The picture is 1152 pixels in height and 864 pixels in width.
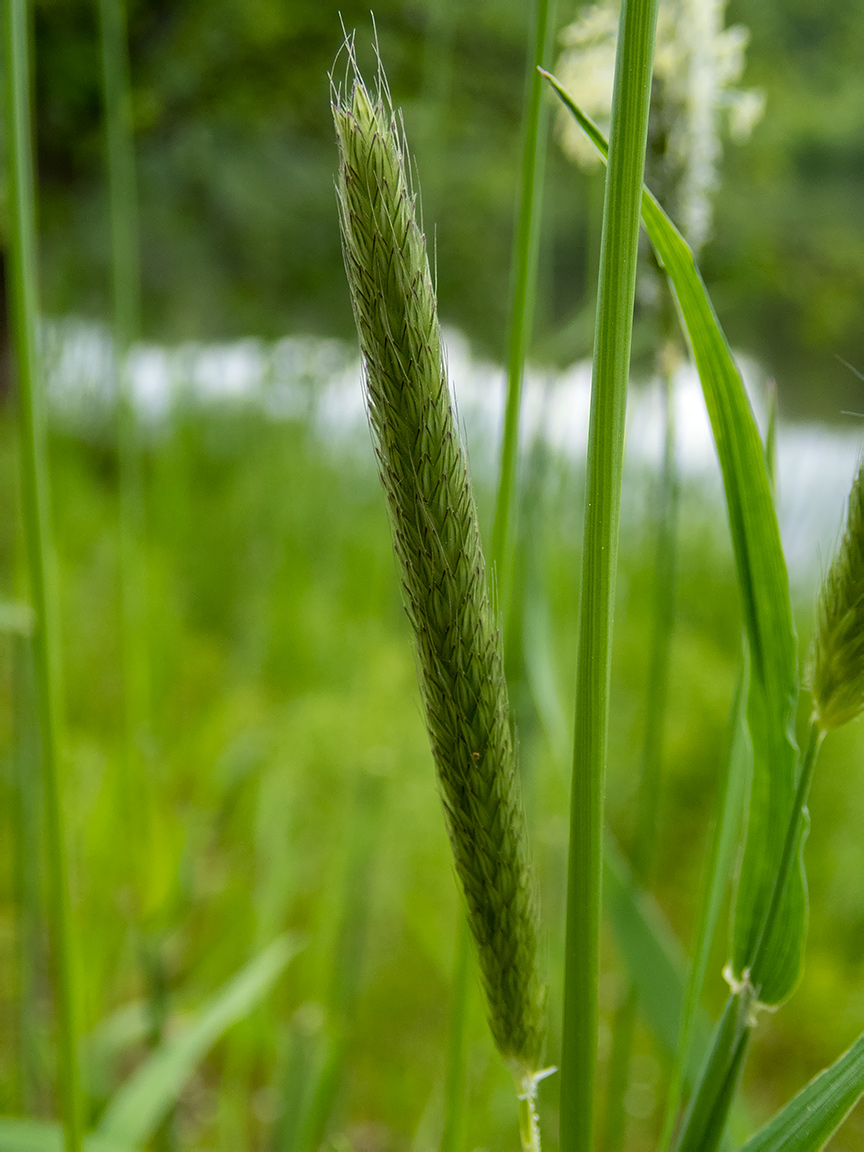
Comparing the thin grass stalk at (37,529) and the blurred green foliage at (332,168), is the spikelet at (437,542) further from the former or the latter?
the blurred green foliage at (332,168)

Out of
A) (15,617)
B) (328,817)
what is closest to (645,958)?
(15,617)

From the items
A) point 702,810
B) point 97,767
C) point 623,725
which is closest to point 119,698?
point 97,767

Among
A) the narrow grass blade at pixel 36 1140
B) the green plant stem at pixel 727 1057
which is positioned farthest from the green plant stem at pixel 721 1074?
the narrow grass blade at pixel 36 1140

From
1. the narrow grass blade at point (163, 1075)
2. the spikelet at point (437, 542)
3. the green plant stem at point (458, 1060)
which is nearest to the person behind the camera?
the spikelet at point (437, 542)

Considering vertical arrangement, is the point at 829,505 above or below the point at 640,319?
below

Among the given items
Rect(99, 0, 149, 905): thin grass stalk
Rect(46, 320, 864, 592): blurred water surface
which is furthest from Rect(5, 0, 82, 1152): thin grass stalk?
Rect(46, 320, 864, 592): blurred water surface

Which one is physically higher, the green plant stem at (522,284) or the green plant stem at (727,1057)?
the green plant stem at (522,284)

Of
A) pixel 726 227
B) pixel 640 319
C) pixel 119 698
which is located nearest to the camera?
pixel 640 319

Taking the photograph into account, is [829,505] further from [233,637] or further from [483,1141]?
[483,1141]
